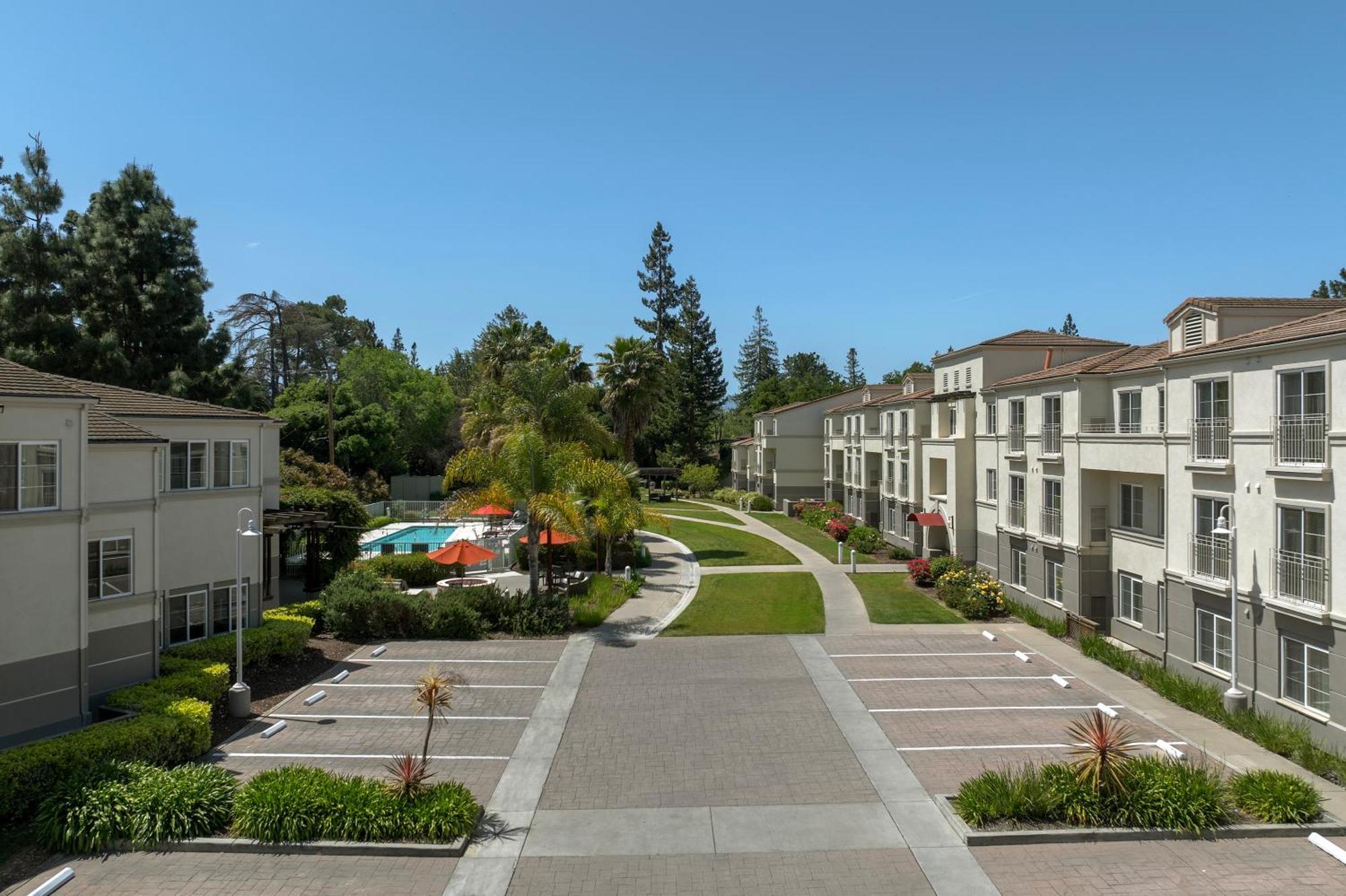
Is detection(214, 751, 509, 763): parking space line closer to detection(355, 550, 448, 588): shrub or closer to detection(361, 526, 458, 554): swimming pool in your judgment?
detection(355, 550, 448, 588): shrub

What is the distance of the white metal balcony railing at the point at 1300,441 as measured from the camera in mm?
15406

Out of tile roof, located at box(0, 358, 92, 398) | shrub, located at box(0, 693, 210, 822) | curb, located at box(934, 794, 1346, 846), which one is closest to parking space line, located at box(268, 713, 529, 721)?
shrub, located at box(0, 693, 210, 822)

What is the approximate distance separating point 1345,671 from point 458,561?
25.5 metres

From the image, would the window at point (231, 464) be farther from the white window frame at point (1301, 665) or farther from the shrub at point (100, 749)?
the white window frame at point (1301, 665)

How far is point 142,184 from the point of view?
4122 cm

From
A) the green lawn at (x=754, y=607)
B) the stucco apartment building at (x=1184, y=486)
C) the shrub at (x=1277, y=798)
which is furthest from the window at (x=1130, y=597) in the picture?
the shrub at (x=1277, y=798)

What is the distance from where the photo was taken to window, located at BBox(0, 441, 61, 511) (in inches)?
593

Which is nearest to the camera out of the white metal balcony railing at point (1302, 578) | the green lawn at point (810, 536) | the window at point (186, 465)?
the white metal balcony railing at point (1302, 578)

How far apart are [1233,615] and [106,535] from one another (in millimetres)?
24776

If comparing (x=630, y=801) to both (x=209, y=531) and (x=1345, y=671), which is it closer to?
(x=1345, y=671)

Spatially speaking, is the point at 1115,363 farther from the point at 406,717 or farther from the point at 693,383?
the point at 693,383

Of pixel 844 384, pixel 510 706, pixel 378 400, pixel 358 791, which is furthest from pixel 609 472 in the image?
pixel 844 384

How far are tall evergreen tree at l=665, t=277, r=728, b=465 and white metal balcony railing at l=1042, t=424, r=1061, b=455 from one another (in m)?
51.5

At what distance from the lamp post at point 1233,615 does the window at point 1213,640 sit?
0.63 metres
